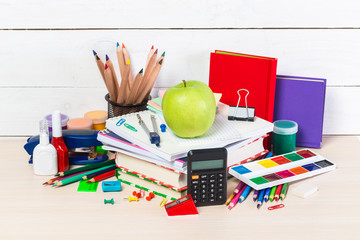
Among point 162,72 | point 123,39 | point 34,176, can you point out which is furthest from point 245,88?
point 34,176

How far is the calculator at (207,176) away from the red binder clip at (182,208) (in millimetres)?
22

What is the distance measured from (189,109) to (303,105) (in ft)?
1.15

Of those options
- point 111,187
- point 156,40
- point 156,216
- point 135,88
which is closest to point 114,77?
point 135,88

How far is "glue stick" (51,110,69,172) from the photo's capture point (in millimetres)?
1041

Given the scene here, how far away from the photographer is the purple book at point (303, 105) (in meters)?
1.15

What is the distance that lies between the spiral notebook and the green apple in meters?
0.03

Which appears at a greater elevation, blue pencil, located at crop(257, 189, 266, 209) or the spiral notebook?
the spiral notebook

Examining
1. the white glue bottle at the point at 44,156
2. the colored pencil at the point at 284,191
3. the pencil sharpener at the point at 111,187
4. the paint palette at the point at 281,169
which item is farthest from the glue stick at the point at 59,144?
the colored pencil at the point at 284,191

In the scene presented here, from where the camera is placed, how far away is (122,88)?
1097 millimetres

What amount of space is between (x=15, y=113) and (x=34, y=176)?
286 mm

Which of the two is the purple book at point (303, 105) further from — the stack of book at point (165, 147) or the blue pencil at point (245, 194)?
the blue pencil at point (245, 194)

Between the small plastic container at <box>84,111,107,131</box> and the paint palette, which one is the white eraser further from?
the small plastic container at <box>84,111,107,131</box>

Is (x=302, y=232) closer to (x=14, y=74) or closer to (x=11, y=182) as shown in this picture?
(x=11, y=182)

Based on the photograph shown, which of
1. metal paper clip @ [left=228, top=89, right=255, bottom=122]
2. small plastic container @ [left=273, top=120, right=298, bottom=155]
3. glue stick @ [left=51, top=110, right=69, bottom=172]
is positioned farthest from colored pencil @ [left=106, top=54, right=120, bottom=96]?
small plastic container @ [left=273, top=120, right=298, bottom=155]
